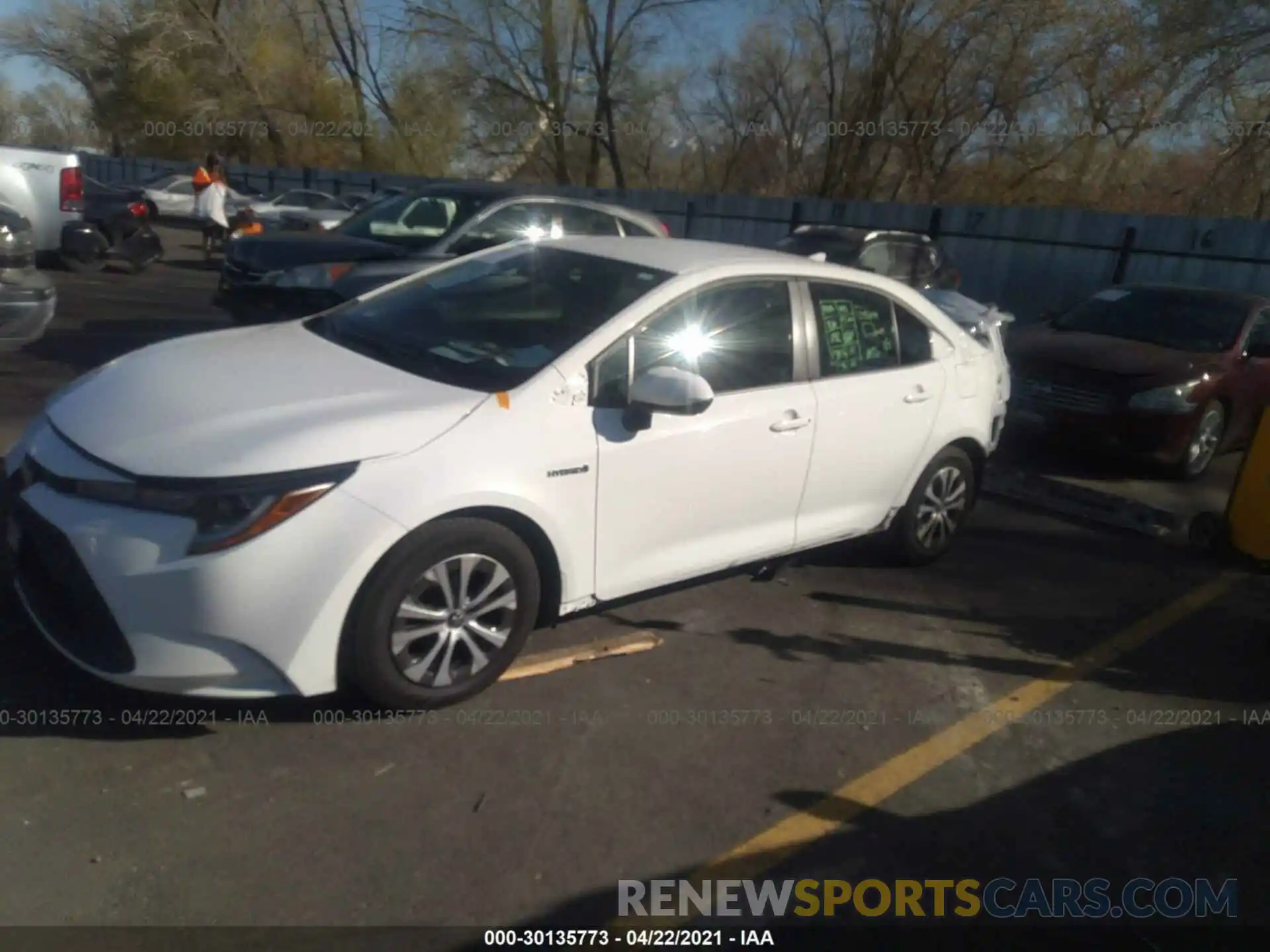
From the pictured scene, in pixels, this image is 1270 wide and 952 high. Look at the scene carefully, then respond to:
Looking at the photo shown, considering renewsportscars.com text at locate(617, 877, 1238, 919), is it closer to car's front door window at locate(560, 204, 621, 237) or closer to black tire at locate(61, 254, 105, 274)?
car's front door window at locate(560, 204, 621, 237)

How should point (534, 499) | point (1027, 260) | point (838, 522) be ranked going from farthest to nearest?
point (1027, 260), point (838, 522), point (534, 499)

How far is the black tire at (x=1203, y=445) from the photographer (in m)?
8.12

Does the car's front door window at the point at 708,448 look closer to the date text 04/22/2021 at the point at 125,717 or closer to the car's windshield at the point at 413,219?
the date text 04/22/2021 at the point at 125,717

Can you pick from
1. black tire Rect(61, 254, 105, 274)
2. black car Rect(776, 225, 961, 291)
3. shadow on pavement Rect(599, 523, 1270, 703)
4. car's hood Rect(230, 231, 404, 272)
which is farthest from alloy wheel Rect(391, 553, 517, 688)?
black tire Rect(61, 254, 105, 274)

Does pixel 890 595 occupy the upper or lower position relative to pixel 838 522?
lower

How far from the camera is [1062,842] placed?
3.45 meters

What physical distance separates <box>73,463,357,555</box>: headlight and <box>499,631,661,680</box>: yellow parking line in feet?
4.01

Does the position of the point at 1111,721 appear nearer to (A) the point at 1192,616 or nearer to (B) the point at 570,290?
(A) the point at 1192,616

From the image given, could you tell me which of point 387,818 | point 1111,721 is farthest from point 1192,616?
point 387,818

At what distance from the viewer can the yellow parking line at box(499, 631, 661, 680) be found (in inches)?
165

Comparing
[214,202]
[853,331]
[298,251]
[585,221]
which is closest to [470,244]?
[585,221]

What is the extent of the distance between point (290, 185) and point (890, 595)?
1259 inches

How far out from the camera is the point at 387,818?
3.22 metres

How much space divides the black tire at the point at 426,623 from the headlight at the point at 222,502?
1.20ft
